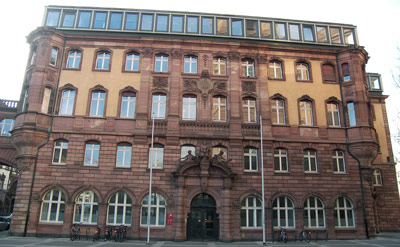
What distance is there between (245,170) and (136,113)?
31.4 ft

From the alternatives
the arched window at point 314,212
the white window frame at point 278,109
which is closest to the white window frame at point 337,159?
the arched window at point 314,212

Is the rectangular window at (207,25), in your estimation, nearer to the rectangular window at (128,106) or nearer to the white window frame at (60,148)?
the rectangular window at (128,106)

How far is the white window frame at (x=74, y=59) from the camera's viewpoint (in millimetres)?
24141

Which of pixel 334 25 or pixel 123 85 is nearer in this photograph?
pixel 123 85

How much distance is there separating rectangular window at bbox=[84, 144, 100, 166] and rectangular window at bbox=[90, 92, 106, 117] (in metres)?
2.56

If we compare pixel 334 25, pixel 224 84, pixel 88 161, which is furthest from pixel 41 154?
pixel 334 25

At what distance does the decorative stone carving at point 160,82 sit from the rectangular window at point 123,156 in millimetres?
5475

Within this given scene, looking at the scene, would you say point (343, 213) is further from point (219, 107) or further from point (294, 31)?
point (294, 31)

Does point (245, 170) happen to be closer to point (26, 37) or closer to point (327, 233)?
point (327, 233)

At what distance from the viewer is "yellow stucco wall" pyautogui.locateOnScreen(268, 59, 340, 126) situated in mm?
24188

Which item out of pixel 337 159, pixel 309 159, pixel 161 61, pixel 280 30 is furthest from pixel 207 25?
pixel 337 159

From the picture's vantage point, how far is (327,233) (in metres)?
21.6

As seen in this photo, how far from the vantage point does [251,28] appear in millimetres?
26453

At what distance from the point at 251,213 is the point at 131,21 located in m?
19.1
